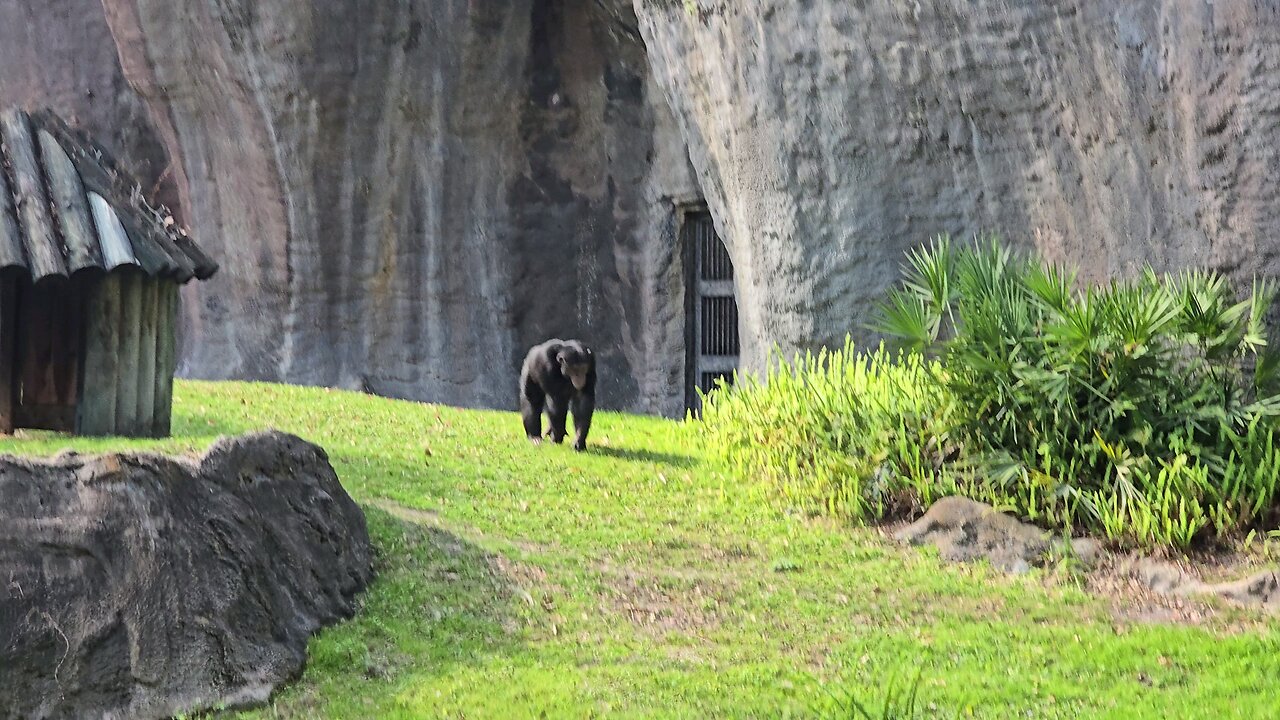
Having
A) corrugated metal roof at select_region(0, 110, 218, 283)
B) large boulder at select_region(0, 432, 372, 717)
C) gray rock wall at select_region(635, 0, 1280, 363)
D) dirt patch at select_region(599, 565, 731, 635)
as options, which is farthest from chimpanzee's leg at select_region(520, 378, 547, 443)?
large boulder at select_region(0, 432, 372, 717)

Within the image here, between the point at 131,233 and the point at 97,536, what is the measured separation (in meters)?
5.38

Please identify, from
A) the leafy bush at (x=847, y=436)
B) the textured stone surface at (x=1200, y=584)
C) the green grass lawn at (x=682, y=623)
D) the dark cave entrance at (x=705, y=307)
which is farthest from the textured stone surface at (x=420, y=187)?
the textured stone surface at (x=1200, y=584)

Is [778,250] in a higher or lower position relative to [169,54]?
lower

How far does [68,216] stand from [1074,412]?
24.4 feet

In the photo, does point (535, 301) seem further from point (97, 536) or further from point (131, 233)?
point (97, 536)

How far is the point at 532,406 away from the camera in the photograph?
37.9 feet

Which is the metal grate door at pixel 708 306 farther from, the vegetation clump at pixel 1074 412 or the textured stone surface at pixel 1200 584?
the textured stone surface at pixel 1200 584

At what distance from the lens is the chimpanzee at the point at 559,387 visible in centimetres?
1106

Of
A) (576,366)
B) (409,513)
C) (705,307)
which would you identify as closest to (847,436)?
(576,366)

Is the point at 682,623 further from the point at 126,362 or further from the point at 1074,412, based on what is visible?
the point at 126,362

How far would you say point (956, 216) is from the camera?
1099cm

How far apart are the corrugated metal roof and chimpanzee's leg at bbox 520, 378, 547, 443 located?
2.87 metres

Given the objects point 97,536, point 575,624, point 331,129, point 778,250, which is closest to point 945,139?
point 778,250

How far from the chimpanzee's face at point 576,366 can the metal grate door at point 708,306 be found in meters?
6.68
